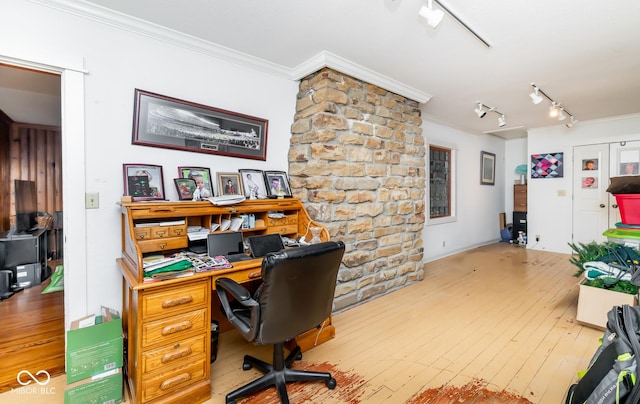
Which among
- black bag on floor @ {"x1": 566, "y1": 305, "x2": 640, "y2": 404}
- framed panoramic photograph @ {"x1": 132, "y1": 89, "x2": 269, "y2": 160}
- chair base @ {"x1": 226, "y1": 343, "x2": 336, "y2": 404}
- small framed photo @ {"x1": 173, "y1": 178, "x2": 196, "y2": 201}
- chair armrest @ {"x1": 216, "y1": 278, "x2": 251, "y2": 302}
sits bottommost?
chair base @ {"x1": 226, "y1": 343, "x2": 336, "y2": 404}

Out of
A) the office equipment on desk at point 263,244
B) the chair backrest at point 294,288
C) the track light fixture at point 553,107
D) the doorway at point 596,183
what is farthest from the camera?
the doorway at point 596,183

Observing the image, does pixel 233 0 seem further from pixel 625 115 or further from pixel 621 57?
pixel 625 115

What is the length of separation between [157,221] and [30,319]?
206cm

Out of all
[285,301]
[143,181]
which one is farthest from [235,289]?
[143,181]

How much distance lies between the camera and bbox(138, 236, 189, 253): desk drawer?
1901 mm

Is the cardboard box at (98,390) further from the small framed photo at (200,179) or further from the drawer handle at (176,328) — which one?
the small framed photo at (200,179)

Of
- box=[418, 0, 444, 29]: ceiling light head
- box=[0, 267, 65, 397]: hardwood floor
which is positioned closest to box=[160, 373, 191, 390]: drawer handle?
box=[0, 267, 65, 397]: hardwood floor

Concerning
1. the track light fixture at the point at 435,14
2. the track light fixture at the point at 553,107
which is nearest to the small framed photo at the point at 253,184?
the track light fixture at the point at 435,14

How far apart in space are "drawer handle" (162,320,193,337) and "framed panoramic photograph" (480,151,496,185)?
20.6ft

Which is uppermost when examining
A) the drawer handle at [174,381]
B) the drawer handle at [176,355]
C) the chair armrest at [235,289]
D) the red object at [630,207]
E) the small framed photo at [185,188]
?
the small framed photo at [185,188]

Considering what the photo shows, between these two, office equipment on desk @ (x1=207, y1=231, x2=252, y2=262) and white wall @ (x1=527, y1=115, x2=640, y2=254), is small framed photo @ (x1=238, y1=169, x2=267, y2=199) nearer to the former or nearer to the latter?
office equipment on desk @ (x1=207, y1=231, x2=252, y2=262)

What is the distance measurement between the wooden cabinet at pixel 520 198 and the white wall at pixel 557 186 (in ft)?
1.51

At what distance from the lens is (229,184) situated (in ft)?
8.32

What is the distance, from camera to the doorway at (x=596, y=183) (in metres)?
4.92
